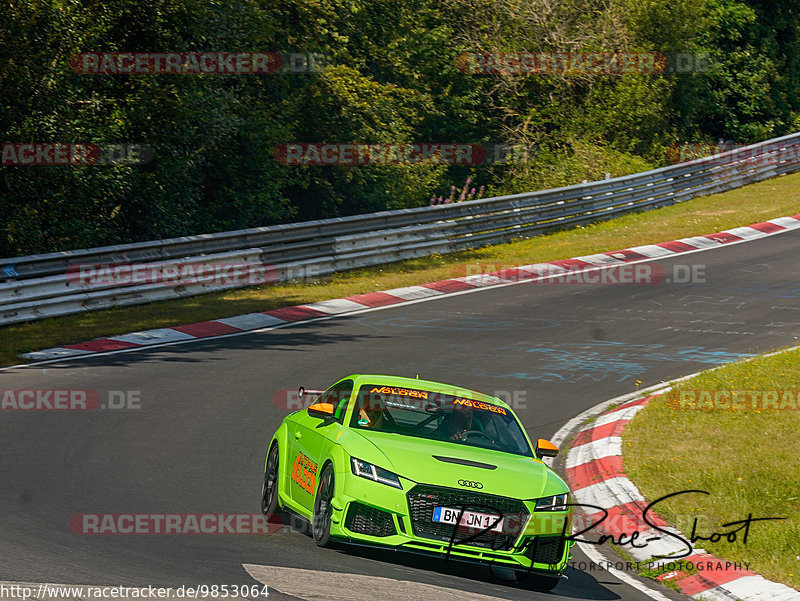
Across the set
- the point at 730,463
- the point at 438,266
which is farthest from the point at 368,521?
the point at 438,266

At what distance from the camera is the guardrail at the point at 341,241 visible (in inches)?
706

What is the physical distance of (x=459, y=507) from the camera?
25.2 feet

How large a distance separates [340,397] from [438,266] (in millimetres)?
14523

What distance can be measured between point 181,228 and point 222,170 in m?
1.91

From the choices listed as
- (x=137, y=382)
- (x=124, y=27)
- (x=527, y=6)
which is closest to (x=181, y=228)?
(x=124, y=27)

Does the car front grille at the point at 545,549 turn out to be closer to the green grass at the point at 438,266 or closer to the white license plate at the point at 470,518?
the white license plate at the point at 470,518

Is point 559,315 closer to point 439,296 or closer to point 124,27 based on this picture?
point 439,296

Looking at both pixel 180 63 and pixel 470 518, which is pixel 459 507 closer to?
pixel 470 518

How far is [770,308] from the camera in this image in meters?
19.4

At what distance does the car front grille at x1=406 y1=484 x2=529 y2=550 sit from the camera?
761 cm

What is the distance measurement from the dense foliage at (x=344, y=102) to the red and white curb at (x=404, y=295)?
5182 mm

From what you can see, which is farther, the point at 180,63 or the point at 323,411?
the point at 180,63

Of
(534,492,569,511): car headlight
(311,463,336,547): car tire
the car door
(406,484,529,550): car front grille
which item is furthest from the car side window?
(534,492,569,511): car headlight

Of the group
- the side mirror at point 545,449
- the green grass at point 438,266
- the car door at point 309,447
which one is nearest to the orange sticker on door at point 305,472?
the car door at point 309,447
